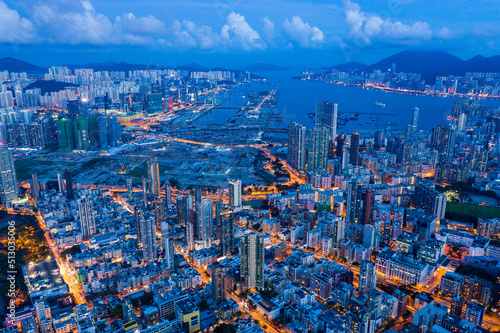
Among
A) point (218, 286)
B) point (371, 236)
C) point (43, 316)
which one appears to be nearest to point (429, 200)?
point (371, 236)

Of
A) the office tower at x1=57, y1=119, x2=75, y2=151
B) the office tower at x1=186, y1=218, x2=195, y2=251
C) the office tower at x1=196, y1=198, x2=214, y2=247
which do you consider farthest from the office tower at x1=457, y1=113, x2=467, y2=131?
the office tower at x1=57, y1=119, x2=75, y2=151

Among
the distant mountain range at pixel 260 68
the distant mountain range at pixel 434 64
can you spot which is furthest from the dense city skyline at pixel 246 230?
the distant mountain range at pixel 260 68

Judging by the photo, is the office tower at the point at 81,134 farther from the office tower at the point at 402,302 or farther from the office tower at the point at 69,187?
the office tower at the point at 402,302

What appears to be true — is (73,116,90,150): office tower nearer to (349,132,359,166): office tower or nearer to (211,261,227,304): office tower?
(349,132,359,166): office tower

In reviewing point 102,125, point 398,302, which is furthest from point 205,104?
point 398,302

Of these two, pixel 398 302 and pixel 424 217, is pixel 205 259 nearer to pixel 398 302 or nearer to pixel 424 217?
pixel 398 302
